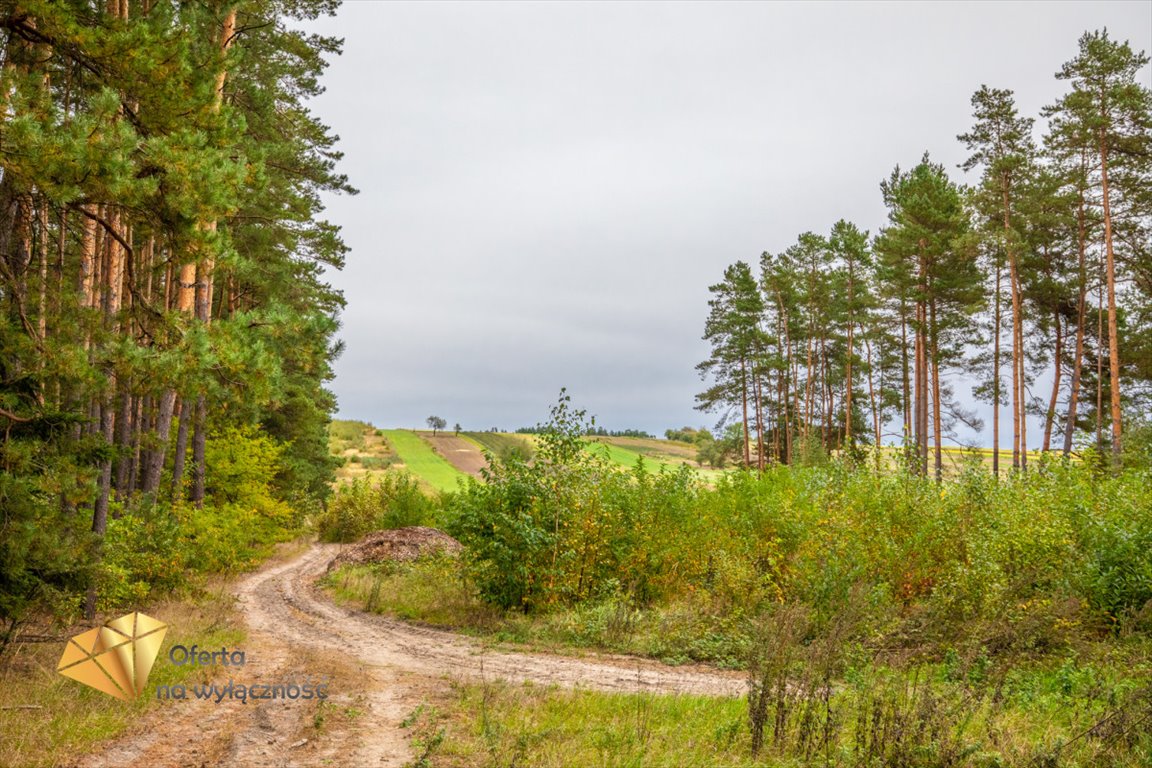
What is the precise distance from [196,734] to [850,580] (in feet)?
30.0

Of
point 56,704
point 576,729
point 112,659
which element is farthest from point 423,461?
point 576,729

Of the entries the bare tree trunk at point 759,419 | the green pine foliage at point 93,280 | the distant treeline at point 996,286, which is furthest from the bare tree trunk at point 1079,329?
the green pine foliage at point 93,280

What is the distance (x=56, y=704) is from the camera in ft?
20.0

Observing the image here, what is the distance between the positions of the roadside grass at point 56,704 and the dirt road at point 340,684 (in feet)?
0.77

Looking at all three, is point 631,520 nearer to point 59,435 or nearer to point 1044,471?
point 1044,471

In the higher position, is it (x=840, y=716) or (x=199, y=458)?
(x=199, y=458)

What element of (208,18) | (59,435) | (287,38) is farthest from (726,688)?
(287,38)

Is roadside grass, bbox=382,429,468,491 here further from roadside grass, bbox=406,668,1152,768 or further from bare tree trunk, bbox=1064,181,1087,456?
roadside grass, bbox=406,668,1152,768

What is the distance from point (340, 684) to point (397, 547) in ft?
42.5

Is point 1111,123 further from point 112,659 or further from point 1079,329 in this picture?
point 112,659

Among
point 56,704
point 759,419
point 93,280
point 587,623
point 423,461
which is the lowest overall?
point 587,623

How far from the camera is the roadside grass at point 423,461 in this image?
170ft

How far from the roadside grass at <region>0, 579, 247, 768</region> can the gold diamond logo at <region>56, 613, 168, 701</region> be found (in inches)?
3.9

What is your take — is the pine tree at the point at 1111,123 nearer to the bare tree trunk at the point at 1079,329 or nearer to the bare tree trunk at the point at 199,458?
the bare tree trunk at the point at 1079,329
